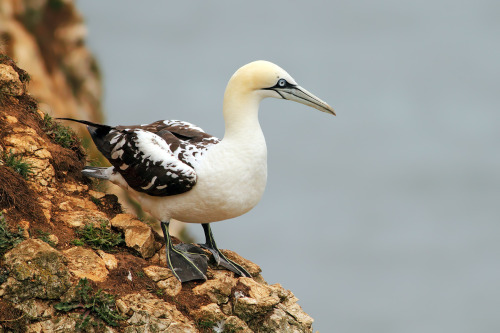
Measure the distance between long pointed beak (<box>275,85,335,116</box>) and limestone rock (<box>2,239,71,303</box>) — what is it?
12.4 feet

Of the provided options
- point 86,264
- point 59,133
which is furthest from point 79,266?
point 59,133

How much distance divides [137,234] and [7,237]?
6.43 feet

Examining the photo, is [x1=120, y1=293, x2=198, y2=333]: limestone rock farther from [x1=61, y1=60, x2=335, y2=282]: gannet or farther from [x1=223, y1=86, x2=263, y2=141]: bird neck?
[x1=223, y1=86, x2=263, y2=141]: bird neck

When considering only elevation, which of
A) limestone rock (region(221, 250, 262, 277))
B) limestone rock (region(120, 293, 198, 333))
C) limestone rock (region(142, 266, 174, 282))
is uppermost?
limestone rock (region(221, 250, 262, 277))

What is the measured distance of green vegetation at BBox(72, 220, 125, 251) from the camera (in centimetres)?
1080

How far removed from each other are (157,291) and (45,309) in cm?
155

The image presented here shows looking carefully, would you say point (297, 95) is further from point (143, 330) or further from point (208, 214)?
point (143, 330)

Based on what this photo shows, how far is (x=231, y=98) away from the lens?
11.0 m

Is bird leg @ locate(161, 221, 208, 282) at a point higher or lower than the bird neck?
lower

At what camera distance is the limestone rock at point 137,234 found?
36.4 feet

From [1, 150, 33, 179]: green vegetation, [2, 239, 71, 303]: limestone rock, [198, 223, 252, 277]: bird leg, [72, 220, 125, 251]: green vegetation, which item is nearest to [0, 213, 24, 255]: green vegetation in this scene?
[2, 239, 71, 303]: limestone rock

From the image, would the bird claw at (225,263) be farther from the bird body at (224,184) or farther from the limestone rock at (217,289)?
the bird body at (224,184)

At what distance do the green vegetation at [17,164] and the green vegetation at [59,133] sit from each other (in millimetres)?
1179

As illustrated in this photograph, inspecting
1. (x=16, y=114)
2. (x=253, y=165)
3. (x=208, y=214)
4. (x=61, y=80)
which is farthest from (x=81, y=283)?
(x=61, y=80)
